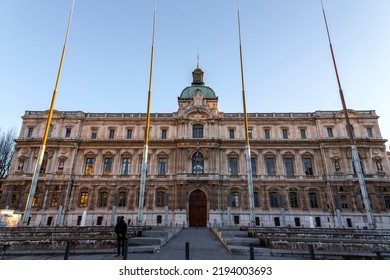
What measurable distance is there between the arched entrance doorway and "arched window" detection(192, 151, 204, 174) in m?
3.27

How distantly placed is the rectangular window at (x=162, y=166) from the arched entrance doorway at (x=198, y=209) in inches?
235

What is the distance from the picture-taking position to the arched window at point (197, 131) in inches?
1480

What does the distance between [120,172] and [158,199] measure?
7685mm

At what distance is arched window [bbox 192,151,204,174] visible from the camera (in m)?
35.5

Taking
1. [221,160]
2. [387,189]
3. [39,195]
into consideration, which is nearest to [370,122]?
[387,189]

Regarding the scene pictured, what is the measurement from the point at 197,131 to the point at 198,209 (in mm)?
12588

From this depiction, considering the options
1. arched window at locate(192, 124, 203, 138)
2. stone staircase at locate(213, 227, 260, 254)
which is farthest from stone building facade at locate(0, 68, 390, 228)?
stone staircase at locate(213, 227, 260, 254)

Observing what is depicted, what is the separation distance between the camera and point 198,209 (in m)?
33.5

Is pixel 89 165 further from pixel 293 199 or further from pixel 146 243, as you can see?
pixel 293 199

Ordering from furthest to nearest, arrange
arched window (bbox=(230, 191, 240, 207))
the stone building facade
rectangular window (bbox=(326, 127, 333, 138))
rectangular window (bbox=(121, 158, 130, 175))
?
rectangular window (bbox=(326, 127, 333, 138))
rectangular window (bbox=(121, 158, 130, 175))
arched window (bbox=(230, 191, 240, 207))
the stone building facade

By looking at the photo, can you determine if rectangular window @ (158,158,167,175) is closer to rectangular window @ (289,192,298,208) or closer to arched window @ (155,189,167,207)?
arched window @ (155,189,167,207)

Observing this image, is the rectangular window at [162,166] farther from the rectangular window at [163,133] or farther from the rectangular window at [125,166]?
the rectangular window at [125,166]

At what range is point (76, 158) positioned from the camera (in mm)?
36719
